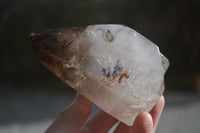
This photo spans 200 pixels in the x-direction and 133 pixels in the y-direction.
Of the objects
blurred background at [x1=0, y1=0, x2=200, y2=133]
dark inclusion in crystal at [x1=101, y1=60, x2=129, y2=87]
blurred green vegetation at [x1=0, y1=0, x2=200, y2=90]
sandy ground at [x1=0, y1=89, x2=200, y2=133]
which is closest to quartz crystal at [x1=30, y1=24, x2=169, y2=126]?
dark inclusion in crystal at [x1=101, y1=60, x2=129, y2=87]

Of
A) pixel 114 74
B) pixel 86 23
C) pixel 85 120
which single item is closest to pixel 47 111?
pixel 86 23

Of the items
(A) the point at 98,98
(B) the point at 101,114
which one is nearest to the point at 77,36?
(A) the point at 98,98

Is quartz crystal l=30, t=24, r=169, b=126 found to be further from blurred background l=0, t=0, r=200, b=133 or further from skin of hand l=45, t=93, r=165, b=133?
blurred background l=0, t=0, r=200, b=133

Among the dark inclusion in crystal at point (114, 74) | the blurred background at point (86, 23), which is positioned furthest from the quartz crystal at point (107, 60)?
the blurred background at point (86, 23)

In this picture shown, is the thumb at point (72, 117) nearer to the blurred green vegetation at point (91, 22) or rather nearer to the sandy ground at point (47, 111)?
the sandy ground at point (47, 111)

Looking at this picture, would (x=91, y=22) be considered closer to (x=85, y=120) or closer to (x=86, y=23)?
(x=86, y=23)
